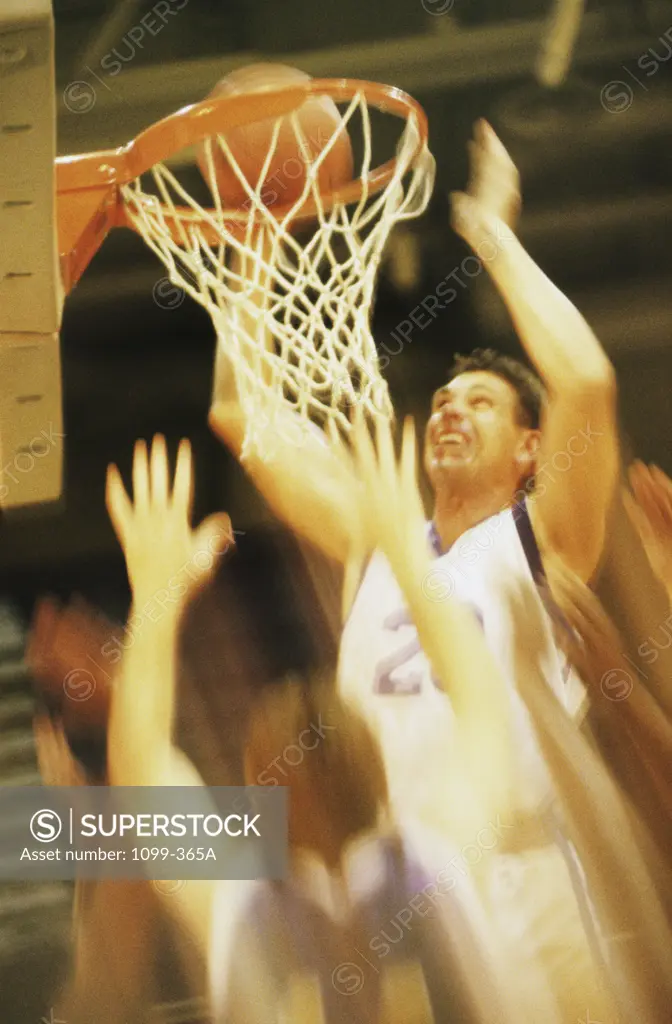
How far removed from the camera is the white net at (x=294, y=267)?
1.87 metres

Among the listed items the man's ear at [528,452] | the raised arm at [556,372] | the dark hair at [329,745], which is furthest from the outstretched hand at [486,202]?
the dark hair at [329,745]

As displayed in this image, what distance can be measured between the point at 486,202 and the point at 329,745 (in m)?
1.10

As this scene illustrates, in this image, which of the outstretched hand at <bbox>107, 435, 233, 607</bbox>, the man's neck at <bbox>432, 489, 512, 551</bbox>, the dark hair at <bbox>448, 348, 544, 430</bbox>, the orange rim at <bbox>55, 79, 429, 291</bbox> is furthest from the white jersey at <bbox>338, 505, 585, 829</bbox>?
the orange rim at <bbox>55, 79, 429, 291</bbox>

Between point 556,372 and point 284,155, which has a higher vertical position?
point 284,155

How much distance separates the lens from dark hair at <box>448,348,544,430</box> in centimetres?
193

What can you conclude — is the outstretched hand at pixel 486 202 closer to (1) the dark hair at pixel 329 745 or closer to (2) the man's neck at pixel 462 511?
(2) the man's neck at pixel 462 511

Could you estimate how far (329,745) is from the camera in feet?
5.97

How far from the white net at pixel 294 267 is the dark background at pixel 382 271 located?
0.22 feet

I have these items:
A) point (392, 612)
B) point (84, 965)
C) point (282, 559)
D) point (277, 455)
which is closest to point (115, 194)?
point (277, 455)

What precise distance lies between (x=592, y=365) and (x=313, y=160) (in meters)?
0.65

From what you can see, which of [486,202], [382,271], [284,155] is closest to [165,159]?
[284,155]

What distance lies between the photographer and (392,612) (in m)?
1.87

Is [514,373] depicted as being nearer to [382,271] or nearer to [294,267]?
[382,271]

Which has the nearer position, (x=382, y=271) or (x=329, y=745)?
(x=329, y=745)
